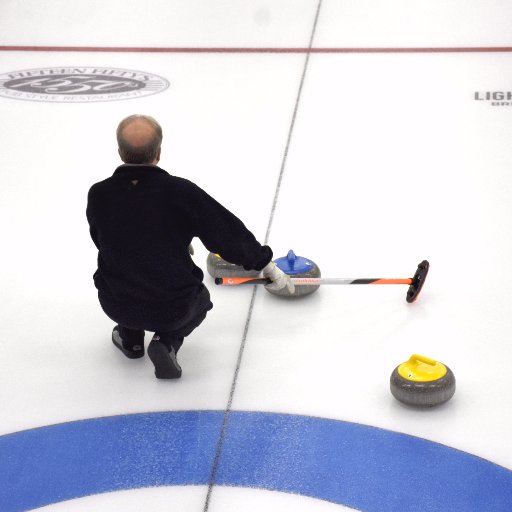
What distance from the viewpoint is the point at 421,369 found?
9.28 feet

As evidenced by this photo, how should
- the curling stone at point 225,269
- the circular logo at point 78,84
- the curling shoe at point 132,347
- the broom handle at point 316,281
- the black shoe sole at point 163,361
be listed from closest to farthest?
the black shoe sole at point 163,361
the curling shoe at point 132,347
the broom handle at point 316,281
the curling stone at point 225,269
the circular logo at point 78,84

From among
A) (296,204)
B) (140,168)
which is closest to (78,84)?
(296,204)

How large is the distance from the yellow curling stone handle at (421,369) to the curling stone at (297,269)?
0.61 meters

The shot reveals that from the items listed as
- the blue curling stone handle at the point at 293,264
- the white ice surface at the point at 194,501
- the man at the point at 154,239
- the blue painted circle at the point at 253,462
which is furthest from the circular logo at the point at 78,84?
the white ice surface at the point at 194,501

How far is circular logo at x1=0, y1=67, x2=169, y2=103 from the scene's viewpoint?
5391mm

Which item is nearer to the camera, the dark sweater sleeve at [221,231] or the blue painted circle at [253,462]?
the blue painted circle at [253,462]

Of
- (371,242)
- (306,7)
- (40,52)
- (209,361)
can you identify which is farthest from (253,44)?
(209,361)

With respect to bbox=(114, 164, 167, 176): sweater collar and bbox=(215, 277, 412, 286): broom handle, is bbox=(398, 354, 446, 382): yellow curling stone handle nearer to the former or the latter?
bbox=(215, 277, 412, 286): broom handle

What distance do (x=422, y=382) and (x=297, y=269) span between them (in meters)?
0.74

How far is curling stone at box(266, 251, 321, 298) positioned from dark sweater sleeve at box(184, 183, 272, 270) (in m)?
0.45

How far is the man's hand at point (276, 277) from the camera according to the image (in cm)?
299

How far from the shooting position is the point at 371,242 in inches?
150

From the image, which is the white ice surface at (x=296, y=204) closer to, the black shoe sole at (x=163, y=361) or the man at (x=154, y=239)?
the black shoe sole at (x=163, y=361)

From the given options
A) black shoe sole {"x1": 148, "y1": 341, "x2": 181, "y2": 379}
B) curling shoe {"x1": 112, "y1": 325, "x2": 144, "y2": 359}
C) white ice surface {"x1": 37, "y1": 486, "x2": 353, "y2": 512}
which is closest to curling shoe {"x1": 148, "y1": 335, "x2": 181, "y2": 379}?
black shoe sole {"x1": 148, "y1": 341, "x2": 181, "y2": 379}
